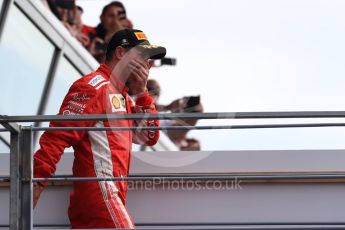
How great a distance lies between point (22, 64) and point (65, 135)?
12.0 ft

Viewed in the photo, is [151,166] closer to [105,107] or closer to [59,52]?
[105,107]

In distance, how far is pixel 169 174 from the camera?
4.66 meters

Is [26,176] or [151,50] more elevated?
[151,50]

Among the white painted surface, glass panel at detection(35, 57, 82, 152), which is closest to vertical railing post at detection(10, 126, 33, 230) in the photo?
the white painted surface

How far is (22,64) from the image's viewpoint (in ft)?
26.0

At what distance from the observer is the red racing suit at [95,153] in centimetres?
442

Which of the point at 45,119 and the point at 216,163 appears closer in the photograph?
the point at 45,119

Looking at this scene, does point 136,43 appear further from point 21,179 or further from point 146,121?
point 21,179

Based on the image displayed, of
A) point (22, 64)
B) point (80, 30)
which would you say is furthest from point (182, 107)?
point (22, 64)

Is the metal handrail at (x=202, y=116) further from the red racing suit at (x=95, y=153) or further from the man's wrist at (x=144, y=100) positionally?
the man's wrist at (x=144, y=100)

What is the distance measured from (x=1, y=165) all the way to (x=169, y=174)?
0.79 metres

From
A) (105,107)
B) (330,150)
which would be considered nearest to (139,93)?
(105,107)

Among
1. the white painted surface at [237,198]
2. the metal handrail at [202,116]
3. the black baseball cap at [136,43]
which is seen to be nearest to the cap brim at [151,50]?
the black baseball cap at [136,43]

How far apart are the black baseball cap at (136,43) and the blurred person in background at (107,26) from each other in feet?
13.4
